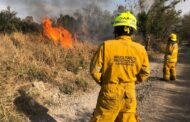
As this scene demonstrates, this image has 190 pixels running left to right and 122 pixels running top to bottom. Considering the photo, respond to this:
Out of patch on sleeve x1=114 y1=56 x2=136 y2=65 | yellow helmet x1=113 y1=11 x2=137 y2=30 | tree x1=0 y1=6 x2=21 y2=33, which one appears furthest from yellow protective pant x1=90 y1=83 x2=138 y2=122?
tree x1=0 y1=6 x2=21 y2=33

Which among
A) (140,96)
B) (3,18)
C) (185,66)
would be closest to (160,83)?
(140,96)

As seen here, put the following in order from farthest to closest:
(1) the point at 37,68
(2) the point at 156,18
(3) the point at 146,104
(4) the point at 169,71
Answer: (2) the point at 156,18, (4) the point at 169,71, (1) the point at 37,68, (3) the point at 146,104

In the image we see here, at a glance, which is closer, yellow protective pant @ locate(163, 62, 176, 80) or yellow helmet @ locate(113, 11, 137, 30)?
yellow helmet @ locate(113, 11, 137, 30)

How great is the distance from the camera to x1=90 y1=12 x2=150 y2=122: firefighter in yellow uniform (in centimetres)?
602

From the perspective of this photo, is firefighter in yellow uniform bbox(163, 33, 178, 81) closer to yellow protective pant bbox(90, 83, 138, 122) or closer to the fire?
the fire

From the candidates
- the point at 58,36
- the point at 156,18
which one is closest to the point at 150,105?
Result: the point at 58,36

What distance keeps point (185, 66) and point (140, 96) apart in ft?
30.3

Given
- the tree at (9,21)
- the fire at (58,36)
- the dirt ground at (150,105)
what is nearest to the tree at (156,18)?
the tree at (9,21)

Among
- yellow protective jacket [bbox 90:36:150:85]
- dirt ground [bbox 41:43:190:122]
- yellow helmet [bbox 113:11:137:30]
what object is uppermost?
yellow helmet [bbox 113:11:137:30]

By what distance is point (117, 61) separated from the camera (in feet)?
19.8

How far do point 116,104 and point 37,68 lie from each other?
5772 mm

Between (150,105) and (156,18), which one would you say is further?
(156,18)

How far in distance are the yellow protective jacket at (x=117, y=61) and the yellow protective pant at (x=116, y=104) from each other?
3.7 inches

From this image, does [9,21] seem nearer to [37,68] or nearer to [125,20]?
[37,68]
